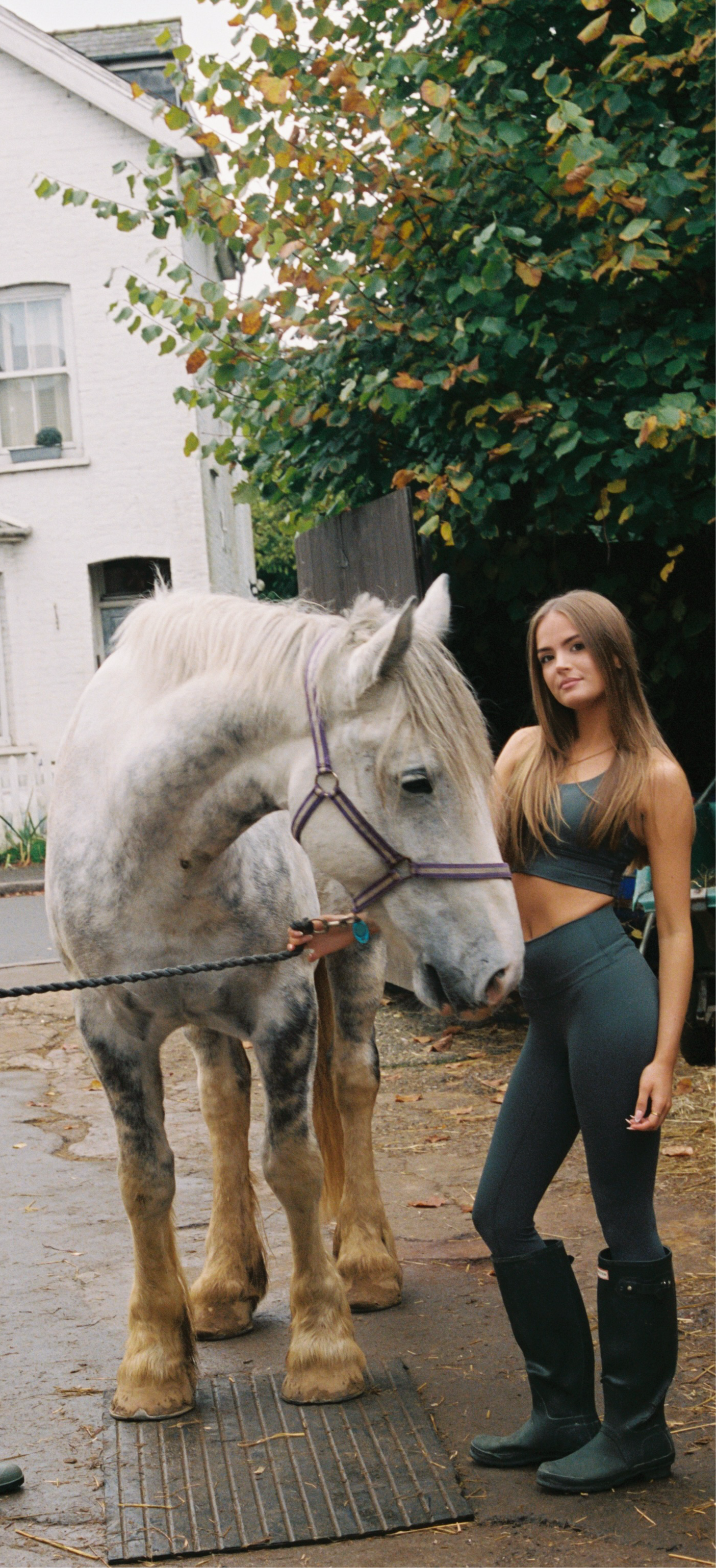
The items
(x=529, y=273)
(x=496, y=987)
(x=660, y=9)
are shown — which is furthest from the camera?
(x=529, y=273)

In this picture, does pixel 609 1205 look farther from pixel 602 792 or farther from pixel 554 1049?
pixel 602 792

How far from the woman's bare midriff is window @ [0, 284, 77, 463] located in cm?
1312

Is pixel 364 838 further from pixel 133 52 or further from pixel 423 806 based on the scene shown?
pixel 133 52

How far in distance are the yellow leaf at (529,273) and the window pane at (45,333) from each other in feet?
36.4

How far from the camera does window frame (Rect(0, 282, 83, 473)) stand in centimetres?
1457

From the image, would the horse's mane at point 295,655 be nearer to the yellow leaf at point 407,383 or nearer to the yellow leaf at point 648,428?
the yellow leaf at point 648,428

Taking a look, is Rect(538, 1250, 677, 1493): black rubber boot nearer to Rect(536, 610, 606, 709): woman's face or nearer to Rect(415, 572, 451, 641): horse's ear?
Rect(536, 610, 606, 709): woman's face

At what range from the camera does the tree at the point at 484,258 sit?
4.69 m

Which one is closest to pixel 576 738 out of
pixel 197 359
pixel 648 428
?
pixel 648 428

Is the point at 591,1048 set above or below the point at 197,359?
below

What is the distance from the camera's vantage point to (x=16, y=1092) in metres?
5.93

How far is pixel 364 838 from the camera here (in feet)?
7.53

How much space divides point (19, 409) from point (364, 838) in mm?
13680

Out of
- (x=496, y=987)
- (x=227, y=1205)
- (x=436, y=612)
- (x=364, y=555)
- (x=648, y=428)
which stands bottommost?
(x=227, y=1205)
